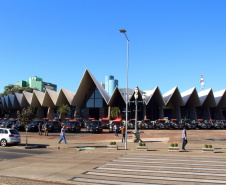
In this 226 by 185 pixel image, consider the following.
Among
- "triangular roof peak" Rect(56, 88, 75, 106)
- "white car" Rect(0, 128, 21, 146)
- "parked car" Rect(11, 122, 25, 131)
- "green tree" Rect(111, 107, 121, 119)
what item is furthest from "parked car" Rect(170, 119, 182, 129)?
"white car" Rect(0, 128, 21, 146)

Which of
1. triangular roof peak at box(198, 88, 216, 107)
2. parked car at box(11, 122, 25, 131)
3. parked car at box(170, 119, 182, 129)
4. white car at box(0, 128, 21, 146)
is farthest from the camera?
triangular roof peak at box(198, 88, 216, 107)

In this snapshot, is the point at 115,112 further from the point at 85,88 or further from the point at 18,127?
the point at 18,127

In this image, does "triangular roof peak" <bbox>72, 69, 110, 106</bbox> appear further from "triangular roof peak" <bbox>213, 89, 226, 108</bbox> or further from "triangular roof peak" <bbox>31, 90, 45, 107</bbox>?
"triangular roof peak" <bbox>213, 89, 226, 108</bbox>

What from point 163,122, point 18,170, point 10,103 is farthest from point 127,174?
point 10,103

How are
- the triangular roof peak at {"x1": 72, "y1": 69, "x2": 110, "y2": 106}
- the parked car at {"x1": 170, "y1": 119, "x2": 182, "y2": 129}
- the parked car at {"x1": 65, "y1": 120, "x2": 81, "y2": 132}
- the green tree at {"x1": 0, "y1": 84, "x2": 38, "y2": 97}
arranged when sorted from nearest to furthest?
the parked car at {"x1": 65, "y1": 120, "x2": 81, "y2": 132}
the parked car at {"x1": 170, "y1": 119, "x2": 182, "y2": 129}
the triangular roof peak at {"x1": 72, "y1": 69, "x2": 110, "y2": 106}
the green tree at {"x1": 0, "y1": 84, "x2": 38, "y2": 97}

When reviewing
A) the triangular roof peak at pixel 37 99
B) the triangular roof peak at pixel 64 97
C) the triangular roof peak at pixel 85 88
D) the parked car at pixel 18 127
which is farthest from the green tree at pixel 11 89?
the parked car at pixel 18 127

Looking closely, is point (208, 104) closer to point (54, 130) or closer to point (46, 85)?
point (54, 130)

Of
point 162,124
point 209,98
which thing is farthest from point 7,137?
point 209,98

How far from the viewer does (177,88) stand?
62.5 metres

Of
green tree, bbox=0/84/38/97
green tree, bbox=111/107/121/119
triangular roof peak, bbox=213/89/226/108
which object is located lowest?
green tree, bbox=111/107/121/119

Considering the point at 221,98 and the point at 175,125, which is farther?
the point at 221,98

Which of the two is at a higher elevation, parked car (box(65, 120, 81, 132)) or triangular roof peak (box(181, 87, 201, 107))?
triangular roof peak (box(181, 87, 201, 107))

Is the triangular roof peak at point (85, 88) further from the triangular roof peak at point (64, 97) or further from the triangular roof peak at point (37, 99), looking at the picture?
the triangular roof peak at point (37, 99)

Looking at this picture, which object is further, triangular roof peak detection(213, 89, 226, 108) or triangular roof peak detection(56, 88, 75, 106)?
triangular roof peak detection(213, 89, 226, 108)
